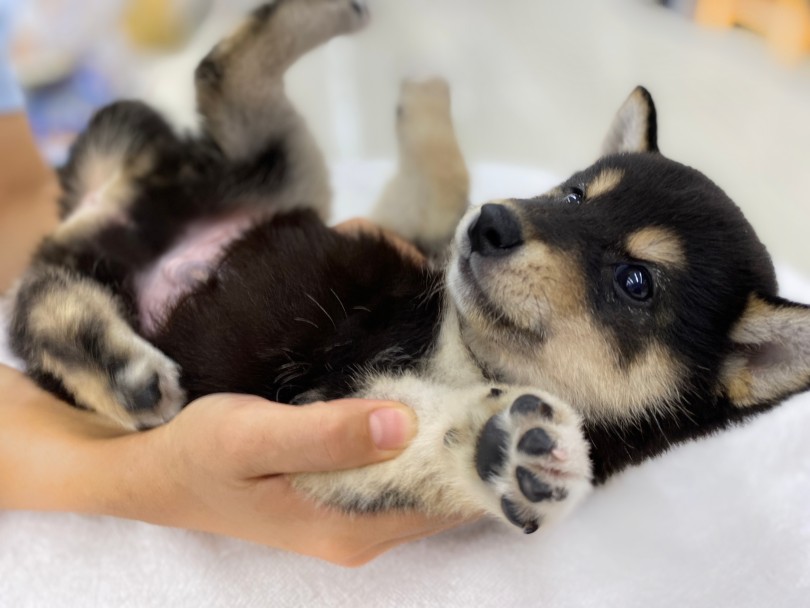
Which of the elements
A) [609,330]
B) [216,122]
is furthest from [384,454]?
[216,122]

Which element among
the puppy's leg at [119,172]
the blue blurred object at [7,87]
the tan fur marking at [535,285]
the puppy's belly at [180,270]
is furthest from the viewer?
the blue blurred object at [7,87]

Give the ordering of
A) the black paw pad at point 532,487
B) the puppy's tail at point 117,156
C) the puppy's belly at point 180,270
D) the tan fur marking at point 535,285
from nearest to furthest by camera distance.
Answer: the black paw pad at point 532,487
the tan fur marking at point 535,285
the puppy's belly at point 180,270
the puppy's tail at point 117,156

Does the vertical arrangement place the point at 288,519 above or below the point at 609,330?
below

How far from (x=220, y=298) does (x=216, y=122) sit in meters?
0.84

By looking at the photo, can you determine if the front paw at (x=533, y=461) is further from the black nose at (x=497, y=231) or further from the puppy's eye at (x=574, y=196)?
the puppy's eye at (x=574, y=196)

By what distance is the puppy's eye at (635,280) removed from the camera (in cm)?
131

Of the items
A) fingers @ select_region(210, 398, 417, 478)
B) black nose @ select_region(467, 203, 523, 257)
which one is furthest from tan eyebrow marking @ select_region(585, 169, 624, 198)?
fingers @ select_region(210, 398, 417, 478)

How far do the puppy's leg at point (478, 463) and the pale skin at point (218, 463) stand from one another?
4 centimetres

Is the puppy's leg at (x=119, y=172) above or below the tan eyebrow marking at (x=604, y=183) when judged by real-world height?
below

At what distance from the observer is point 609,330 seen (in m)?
1.29

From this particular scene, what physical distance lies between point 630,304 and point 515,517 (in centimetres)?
48

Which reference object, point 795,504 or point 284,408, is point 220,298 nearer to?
point 284,408

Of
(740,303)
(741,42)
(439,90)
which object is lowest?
(740,303)

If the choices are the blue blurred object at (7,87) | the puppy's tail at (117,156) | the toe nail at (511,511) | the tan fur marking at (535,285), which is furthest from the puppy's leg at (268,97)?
the toe nail at (511,511)
